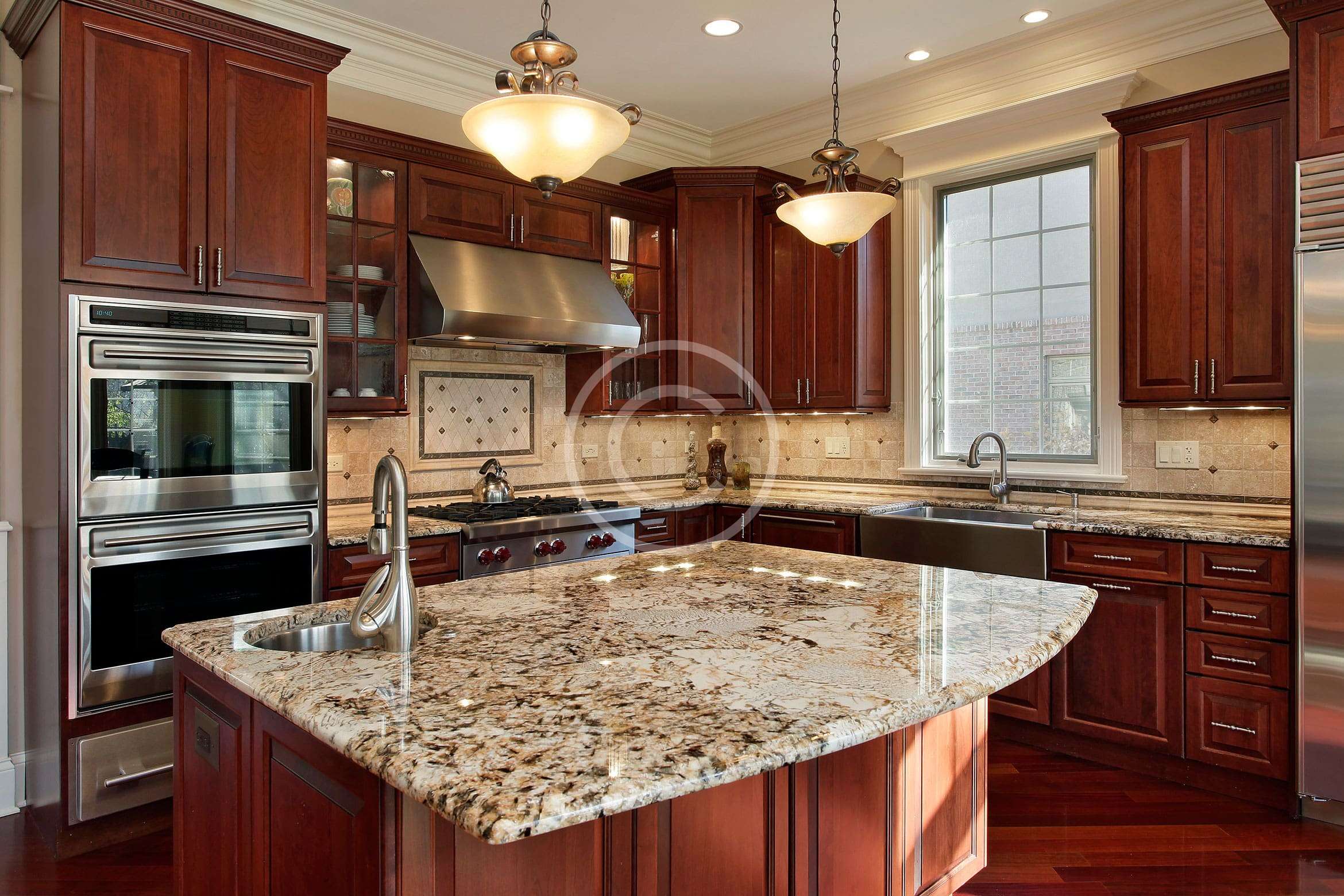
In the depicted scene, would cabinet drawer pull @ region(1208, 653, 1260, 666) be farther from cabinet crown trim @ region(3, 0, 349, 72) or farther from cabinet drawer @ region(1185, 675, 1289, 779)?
cabinet crown trim @ region(3, 0, 349, 72)

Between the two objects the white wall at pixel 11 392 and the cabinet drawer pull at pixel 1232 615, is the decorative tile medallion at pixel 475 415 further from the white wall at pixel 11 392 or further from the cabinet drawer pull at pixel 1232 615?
the cabinet drawer pull at pixel 1232 615

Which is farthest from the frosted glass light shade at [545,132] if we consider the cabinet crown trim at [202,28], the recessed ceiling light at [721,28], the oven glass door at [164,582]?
the recessed ceiling light at [721,28]

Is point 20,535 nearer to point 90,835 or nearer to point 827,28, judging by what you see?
point 90,835

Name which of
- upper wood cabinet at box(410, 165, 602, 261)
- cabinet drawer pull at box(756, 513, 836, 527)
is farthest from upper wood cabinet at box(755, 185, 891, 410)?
upper wood cabinet at box(410, 165, 602, 261)

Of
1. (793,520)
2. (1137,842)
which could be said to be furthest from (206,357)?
(1137,842)

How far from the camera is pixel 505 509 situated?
3928mm

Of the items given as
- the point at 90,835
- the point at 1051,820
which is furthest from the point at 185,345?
the point at 1051,820

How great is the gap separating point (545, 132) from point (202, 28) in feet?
5.93

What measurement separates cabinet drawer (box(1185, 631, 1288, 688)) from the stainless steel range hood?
274 centimetres

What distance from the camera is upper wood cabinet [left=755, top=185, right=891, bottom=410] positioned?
452 centimetres

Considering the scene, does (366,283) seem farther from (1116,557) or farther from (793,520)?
(1116,557)

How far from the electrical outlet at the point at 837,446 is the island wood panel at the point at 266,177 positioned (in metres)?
2.89

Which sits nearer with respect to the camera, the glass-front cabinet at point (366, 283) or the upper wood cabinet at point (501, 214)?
the glass-front cabinet at point (366, 283)

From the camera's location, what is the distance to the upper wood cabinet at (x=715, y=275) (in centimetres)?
478
